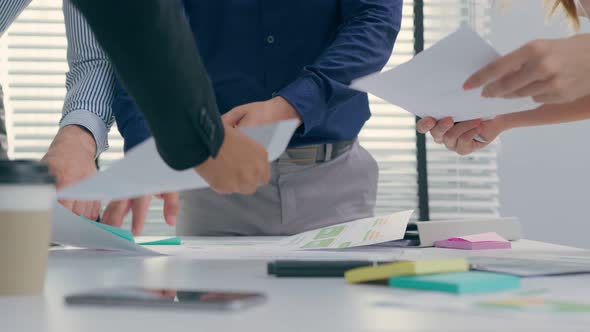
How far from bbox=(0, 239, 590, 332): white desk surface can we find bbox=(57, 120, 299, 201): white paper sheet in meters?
0.09

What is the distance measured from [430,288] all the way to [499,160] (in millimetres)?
3139

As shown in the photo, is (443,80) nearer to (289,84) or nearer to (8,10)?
(289,84)

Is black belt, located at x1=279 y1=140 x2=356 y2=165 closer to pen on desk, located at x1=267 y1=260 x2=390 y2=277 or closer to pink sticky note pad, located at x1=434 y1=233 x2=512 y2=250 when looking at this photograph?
pink sticky note pad, located at x1=434 y1=233 x2=512 y2=250

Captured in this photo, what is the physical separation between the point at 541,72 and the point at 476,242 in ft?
1.05

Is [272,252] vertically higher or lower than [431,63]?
lower

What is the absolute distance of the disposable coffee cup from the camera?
552 mm

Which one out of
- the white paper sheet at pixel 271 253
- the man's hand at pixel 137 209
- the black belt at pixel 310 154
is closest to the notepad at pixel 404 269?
the white paper sheet at pixel 271 253

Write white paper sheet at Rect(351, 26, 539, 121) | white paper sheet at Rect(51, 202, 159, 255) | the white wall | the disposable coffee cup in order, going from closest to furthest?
the disposable coffee cup
white paper sheet at Rect(351, 26, 539, 121)
white paper sheet at Rect(51, 202, 159, 255)
the white wall

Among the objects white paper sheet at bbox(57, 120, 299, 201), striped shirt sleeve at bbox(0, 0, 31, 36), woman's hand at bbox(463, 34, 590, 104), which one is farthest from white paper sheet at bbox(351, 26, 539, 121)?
striped shirt sleeve at bbox(0, 0, 31, 36)

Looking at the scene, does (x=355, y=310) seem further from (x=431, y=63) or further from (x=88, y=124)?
(x=88, y=124)

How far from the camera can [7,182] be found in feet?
1.81

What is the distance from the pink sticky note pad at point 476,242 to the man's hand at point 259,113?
1.13 ft

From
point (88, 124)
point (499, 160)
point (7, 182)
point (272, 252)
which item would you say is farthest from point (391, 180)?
point (7, 182)

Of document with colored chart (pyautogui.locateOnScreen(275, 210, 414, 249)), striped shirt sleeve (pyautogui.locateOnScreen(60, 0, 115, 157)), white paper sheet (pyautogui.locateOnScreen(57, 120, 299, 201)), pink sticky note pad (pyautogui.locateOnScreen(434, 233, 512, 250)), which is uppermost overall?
striped shirt sleeve (pyautogui.locateOnScreen(60, 0, 115, 157))
